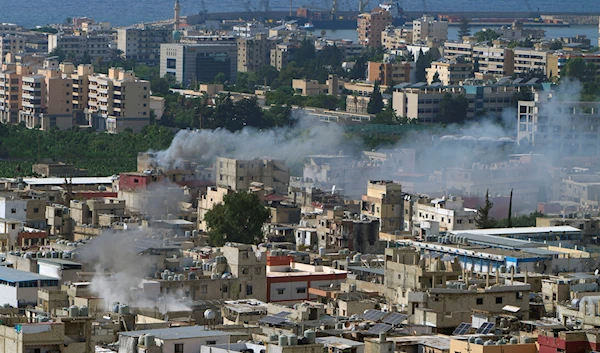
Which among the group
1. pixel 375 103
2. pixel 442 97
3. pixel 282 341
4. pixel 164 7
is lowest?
pixel 164 7

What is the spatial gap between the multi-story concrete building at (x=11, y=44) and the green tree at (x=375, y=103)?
22.7 m

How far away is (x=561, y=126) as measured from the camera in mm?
57938

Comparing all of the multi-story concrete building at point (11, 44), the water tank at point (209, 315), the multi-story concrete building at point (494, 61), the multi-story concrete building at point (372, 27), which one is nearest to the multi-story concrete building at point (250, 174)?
the water tank at point (209, 315)

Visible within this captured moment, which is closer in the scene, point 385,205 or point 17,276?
point 17,276

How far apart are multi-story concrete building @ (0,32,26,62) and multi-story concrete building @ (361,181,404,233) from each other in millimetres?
51151

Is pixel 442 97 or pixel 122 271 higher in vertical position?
pixel 122 271

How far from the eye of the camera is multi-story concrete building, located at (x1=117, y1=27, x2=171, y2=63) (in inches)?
3748

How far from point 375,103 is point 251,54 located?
21.2 m

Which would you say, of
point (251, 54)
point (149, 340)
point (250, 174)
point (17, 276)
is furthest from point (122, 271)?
point (251, 54)

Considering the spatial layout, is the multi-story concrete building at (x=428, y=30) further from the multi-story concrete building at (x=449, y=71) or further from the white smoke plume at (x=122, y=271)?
the white smoke plume at (x=122, y=271)

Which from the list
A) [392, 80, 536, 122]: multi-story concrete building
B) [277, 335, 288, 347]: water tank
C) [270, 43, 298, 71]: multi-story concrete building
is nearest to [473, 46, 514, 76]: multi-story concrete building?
[270, 43, 298, 71]: multi-story concrete building

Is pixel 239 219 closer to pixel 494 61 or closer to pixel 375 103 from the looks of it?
pixel 375 103

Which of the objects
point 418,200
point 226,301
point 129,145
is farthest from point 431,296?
point 129,145

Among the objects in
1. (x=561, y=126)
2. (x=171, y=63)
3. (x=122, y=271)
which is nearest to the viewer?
(x=122, y=271)
